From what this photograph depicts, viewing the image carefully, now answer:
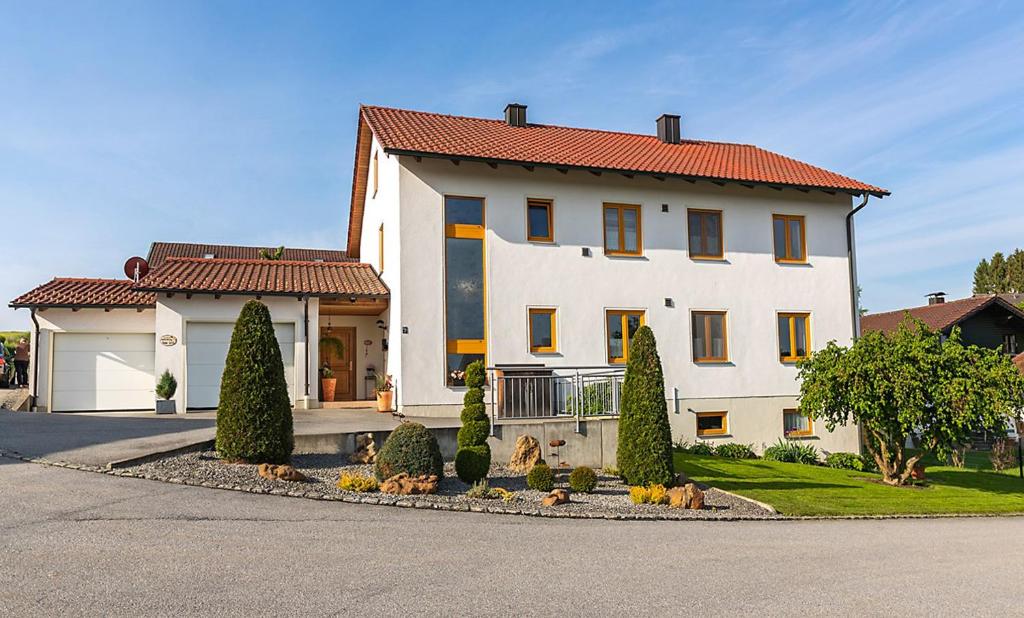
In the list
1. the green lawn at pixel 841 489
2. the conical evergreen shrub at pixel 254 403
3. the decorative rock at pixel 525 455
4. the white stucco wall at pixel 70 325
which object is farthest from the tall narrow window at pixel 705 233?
the white stucco wall at pixel 70 325

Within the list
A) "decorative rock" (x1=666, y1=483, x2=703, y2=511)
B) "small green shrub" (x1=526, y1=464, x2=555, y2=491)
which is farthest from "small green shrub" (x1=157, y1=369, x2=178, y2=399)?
"decorative rock" (x1=666, y1=483, x2=703, y2=511)

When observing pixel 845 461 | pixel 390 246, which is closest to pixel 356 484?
pixel 390 246

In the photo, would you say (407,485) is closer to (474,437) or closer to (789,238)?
(474,437)

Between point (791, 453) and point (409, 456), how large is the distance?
12563mm

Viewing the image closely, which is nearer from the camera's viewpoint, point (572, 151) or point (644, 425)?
point (644, 425)

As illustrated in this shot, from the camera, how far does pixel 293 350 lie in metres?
19.0

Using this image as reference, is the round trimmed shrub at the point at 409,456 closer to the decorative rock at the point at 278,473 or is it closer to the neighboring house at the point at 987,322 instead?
the decorative rock at the point at 278,473

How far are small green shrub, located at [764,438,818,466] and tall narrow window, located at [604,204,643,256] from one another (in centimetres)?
635

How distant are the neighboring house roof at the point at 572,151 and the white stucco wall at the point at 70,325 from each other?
7.74 metres

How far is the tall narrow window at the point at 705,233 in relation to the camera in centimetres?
2050

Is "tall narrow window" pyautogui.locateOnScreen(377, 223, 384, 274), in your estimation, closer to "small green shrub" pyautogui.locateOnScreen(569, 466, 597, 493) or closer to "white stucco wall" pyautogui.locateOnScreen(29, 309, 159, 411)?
"white stucco wall" pyautogui.locateOnScreen(29, 309, 159, 411)

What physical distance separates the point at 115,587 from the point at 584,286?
47.4ft

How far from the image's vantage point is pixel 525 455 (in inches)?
548

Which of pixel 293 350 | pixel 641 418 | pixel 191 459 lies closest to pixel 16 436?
pixel 191 459
